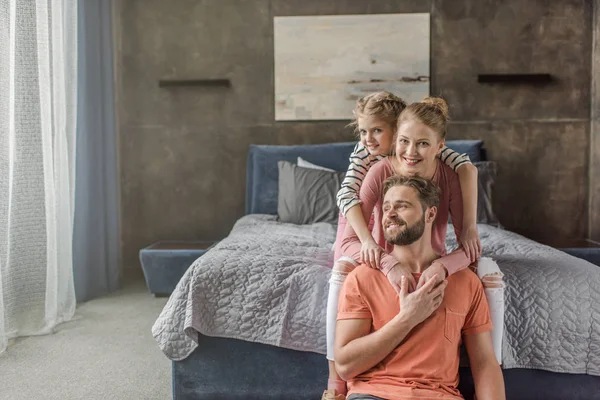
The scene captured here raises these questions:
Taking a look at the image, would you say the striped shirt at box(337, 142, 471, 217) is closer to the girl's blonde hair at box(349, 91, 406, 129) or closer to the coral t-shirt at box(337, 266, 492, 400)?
the girl's blonde hair at box(349, 91, 406, 129)

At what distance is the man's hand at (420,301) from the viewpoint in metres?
1.70

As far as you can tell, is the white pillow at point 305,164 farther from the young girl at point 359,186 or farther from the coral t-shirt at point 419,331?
the coral t-shirt at point 419,331

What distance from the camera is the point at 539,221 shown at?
14.1 ft

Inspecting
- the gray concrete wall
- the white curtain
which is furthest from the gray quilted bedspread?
the gray concrete wall

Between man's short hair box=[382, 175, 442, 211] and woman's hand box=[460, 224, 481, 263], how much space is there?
204 mm

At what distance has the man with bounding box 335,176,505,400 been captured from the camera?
1690 mm

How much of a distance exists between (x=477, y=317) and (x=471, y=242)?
0.90 feet

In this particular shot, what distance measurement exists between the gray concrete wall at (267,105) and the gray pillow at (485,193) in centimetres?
54

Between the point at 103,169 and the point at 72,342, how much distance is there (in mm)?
1406

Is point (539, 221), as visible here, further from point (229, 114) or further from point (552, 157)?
point (229, 114)

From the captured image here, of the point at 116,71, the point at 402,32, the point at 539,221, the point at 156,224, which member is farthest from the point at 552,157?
the point at 116,71

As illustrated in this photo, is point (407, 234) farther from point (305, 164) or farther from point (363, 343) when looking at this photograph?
point (305, 164)

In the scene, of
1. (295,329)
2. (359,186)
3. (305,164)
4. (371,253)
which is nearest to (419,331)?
(371,253)

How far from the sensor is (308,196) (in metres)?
3.69
